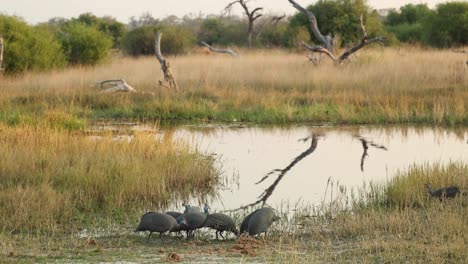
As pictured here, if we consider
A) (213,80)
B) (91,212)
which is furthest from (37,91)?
(91,212)

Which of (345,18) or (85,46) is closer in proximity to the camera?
(85,46)

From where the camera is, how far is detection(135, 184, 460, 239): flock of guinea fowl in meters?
7.83

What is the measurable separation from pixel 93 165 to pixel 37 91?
11004 mm

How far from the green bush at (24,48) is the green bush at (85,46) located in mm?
2548

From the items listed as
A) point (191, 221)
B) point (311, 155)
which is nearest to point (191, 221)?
point (191, 221)

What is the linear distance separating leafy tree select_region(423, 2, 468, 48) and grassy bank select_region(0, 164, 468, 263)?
87.8 feet

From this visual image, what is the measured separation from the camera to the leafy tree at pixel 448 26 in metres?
34.7

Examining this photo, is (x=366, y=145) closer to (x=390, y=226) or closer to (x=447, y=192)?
(x=447, y=192)

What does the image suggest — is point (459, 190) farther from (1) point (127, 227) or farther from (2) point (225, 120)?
(2) point (225, 120)

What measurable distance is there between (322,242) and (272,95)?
12.0m

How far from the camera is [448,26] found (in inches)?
1385

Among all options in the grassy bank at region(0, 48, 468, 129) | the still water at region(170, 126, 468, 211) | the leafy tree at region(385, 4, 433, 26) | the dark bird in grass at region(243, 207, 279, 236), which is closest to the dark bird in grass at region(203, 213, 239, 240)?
the dark bird in grass at region(243, 207, 279, 236)

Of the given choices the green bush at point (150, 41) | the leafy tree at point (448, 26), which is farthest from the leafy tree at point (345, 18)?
the green bush at point (150, 41)

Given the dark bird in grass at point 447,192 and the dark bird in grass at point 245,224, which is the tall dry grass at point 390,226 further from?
the dark bird in grass at point 245,224
